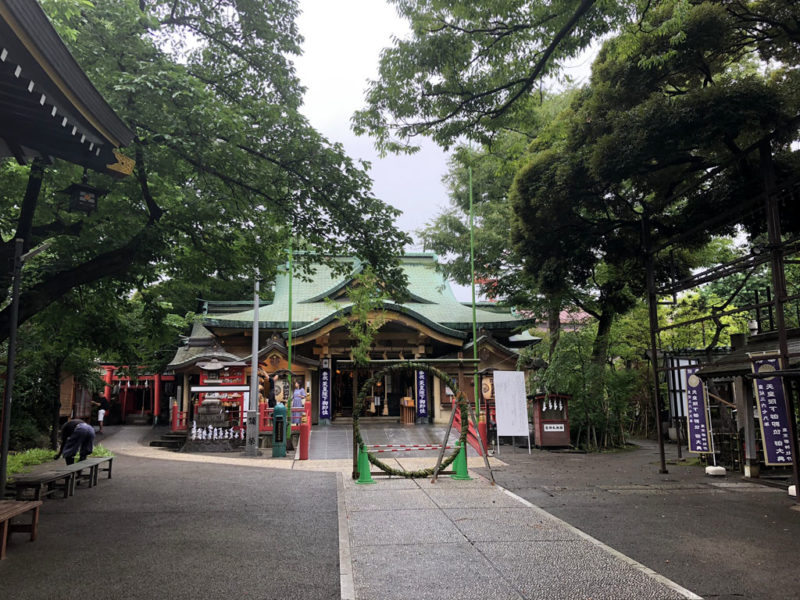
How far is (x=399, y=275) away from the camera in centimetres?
1071

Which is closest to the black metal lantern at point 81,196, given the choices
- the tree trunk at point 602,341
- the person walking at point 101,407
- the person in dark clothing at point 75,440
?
the person in dark clothing at point 75,440

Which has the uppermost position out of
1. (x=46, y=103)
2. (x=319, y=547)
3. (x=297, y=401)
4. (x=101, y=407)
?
(x=46, y=103)

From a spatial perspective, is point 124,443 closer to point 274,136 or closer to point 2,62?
point 274,136

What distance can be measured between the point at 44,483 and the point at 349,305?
45.2ft

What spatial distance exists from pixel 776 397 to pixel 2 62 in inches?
438

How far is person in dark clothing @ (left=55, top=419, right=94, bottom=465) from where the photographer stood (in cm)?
1088

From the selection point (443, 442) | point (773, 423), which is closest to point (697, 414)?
point (773, 423)

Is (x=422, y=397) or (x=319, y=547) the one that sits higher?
(x=422, y=397)

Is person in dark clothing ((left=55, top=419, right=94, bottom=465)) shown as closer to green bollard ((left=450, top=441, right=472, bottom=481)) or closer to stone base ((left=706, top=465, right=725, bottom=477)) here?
Answer: green bollard ((left=450, top=441, right=472, bottom=481))

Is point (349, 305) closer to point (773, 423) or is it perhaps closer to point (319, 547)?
point (773, 423)

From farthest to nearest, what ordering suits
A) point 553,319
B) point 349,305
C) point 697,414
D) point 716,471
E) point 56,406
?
point 349,305 < point 553,319 < point 56,406 < point 697,414 < point 716,471

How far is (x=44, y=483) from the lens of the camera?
7918mm

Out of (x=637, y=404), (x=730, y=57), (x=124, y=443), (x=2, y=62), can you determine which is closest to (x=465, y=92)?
(x=730, y=57)

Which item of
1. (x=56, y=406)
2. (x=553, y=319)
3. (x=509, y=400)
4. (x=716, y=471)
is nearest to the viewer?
(x=716, y=471)
